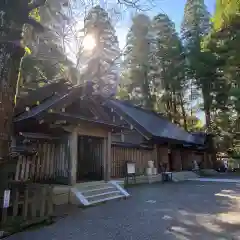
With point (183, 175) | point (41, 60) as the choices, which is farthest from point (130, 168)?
point (41, 60)

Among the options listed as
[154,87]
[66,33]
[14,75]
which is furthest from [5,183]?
[154,87]

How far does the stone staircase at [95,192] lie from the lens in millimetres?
7786

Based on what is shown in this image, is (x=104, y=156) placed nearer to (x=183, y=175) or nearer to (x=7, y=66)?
(x=7, y=66)

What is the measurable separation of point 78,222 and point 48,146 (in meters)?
3.73

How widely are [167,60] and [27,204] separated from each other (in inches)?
944

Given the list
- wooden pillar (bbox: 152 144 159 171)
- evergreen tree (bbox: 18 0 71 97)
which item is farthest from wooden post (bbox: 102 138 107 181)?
wooden pillar (bbox: 152 144 159 171)

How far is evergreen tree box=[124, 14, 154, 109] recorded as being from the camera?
87.9ft

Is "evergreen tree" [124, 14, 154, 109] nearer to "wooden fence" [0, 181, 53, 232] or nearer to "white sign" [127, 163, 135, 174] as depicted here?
"white sign" [127, 163, 135, 174]

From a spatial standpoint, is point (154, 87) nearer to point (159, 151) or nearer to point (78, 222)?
point (159, 151)

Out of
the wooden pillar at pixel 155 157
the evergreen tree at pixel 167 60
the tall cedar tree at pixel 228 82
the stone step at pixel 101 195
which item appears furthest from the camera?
the evergreen tree at pixel 167 60

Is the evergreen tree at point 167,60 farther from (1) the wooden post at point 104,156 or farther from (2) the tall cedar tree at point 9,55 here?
(2) the tall cedar tree at point 9,55

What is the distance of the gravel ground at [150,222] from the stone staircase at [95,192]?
1.49 feet

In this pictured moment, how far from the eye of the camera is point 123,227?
17.5ft

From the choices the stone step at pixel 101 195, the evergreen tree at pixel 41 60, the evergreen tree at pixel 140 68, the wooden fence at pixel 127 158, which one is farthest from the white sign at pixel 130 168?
the evergreen tree at pixel 140 68
